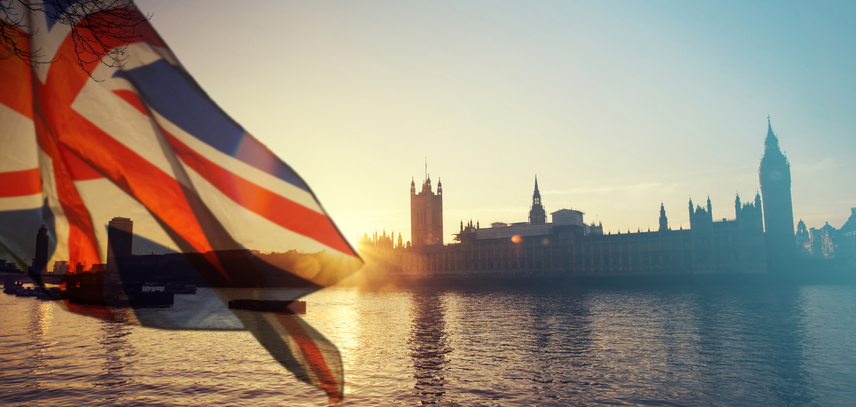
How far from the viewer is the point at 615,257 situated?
390ft

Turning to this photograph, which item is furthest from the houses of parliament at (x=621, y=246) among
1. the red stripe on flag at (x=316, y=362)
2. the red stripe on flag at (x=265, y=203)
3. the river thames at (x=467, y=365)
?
the red stripe on flag at (x=265, y=203)

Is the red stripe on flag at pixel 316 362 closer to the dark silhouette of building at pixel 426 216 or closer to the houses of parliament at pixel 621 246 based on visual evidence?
the houses of parliament at pixel 621 246

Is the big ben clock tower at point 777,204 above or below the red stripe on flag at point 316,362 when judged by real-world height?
above

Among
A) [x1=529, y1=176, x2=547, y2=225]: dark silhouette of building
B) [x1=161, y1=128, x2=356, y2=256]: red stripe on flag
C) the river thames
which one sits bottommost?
the river thames

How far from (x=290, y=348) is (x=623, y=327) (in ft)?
65.4

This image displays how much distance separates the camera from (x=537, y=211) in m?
164

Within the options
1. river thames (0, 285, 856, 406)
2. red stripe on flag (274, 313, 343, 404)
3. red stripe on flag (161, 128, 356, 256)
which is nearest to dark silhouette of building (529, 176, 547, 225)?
river thames (0, 285, 856, 406)

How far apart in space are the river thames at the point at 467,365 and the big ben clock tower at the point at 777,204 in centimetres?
10508

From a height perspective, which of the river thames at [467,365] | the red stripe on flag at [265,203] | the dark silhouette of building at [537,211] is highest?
the dark silhouette of building at [537,211]

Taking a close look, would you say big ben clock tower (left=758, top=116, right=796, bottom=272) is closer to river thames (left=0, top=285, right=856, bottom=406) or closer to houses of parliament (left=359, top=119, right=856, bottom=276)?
houses of parliament (left=359, top=119, right=856, bottom=276)

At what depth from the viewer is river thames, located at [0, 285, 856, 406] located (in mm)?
15133

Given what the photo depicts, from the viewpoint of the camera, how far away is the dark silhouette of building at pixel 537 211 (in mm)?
162750

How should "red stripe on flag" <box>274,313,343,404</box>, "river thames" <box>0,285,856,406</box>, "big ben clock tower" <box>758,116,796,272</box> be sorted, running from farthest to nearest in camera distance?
"big ben clock tower" <box>758,116,796,272</box> → "red stripe on flag" <box>274,313,343,404</box> → "river thames" <box>0,285,856,406</box>

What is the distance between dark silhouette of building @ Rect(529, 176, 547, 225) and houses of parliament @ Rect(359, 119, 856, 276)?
0.30 metres
